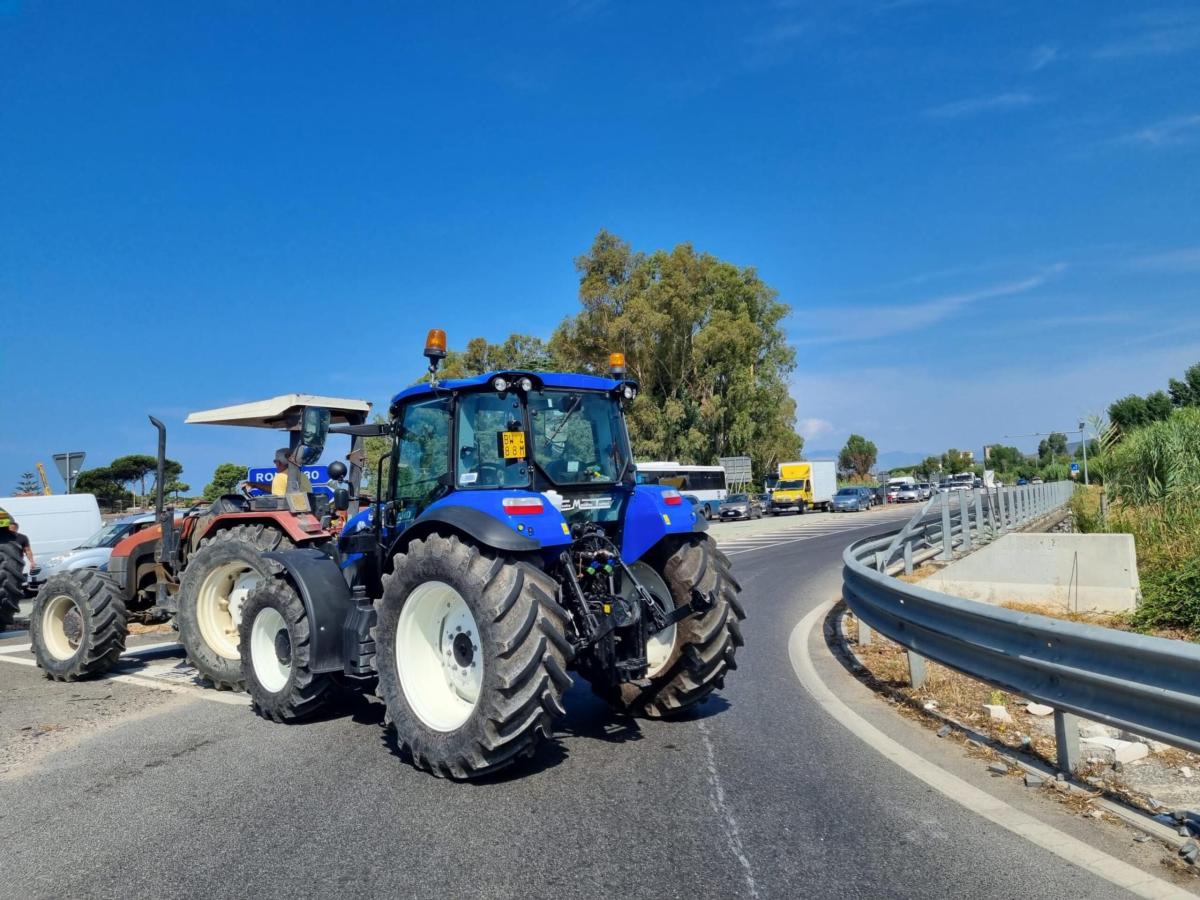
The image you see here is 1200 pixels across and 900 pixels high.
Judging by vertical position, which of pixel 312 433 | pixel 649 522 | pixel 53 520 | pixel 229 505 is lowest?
pixel 53 520

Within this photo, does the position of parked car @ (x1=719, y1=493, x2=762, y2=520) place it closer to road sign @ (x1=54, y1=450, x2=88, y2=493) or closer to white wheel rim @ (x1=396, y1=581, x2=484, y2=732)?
road sign @ (x1=54, y1=450, x2=88, y2=493)

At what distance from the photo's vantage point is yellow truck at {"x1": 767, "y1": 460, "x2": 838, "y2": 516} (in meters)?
52.0

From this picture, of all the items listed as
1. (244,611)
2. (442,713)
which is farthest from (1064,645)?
(244,611)

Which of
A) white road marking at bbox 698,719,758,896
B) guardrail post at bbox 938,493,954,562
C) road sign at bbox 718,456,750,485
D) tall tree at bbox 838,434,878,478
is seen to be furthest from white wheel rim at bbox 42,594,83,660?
tall tree at bbox 838,434,878,478

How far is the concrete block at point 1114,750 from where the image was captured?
16.0ft

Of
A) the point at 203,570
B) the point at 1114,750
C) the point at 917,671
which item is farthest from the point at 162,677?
the point at 1114,750

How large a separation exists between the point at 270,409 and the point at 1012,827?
7.98 meters

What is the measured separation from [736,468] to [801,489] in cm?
763

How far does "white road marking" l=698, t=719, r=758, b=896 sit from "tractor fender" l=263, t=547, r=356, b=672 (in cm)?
262

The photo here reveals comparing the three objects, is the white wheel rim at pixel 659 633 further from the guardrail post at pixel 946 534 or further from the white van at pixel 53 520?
the white van at pixel 53 520

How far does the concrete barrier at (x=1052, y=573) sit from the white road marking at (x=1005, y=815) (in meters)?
7.01

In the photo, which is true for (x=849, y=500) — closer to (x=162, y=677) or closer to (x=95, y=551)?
(x=95, y=551)

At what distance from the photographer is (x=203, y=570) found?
25.3 feet

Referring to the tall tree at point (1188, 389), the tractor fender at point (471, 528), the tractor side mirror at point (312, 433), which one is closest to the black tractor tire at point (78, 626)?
the tractor side mirror at point (312, 433)
